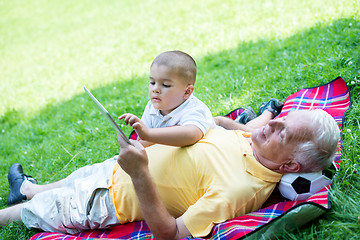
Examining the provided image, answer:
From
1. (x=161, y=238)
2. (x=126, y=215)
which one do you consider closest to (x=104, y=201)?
(x=126, y=215)

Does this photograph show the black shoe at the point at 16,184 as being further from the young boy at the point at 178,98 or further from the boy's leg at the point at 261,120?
the boy's leg at the point at 261,120

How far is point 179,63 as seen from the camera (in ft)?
9.22

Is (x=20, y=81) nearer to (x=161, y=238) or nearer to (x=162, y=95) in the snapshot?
(x=162, y=95)

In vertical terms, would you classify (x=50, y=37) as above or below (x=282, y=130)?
above

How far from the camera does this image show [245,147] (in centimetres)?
275

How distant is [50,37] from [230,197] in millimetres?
9675

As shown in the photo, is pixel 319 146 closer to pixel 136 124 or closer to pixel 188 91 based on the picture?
pixel 188 91

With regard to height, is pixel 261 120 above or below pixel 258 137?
below

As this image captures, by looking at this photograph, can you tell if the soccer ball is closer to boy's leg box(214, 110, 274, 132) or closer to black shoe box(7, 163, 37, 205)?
boy's leg box(214, 110, 274, 132)

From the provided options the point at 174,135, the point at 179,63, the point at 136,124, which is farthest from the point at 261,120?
the point at 136,124

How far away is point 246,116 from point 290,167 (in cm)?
135

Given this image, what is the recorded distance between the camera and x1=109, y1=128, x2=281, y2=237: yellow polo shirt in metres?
2.43

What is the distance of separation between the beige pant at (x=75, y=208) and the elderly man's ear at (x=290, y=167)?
4.42 ft

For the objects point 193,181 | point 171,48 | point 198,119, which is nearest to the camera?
point 193,181
